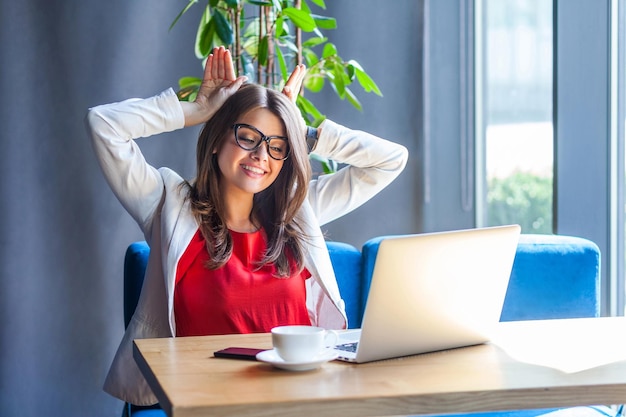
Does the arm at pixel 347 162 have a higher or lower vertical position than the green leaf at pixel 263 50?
lower

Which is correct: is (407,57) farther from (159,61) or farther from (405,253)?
(405,253)

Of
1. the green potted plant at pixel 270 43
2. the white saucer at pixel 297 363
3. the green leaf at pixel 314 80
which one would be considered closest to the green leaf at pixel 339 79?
the green potted plant at pixel 270 43

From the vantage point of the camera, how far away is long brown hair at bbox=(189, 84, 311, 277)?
2.00 meters

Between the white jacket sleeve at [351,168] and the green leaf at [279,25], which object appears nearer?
the white jacket sleeve at [351,168]

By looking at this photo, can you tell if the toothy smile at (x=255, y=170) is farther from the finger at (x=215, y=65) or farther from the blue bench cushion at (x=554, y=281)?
the blue bench cushion at (x=554, y=281)

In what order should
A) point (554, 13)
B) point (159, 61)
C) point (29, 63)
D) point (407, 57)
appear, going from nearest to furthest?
point (554, 13)
point (29, 63)
point (159, 61)
point (407, 57)

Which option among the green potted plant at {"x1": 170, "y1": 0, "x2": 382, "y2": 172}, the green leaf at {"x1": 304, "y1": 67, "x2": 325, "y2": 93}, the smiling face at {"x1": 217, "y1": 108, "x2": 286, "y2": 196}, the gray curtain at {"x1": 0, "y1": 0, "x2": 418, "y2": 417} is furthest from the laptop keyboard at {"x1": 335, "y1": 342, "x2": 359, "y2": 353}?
the gray curtain at {"x1": 0, "y1": 0, "x2": 418, "y2": 417}

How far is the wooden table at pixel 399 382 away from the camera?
1062mm

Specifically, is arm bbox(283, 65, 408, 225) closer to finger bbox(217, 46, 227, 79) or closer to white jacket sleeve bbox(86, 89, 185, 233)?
finger bbox(217, 46, 227, 79)

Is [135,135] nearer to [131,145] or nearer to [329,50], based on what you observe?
[131,145]

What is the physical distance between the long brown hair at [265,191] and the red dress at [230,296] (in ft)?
0.11

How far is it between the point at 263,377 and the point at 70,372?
2.13 metres

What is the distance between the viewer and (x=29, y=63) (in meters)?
2.98

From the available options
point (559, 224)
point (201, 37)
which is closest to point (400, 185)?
point (559, 224)
